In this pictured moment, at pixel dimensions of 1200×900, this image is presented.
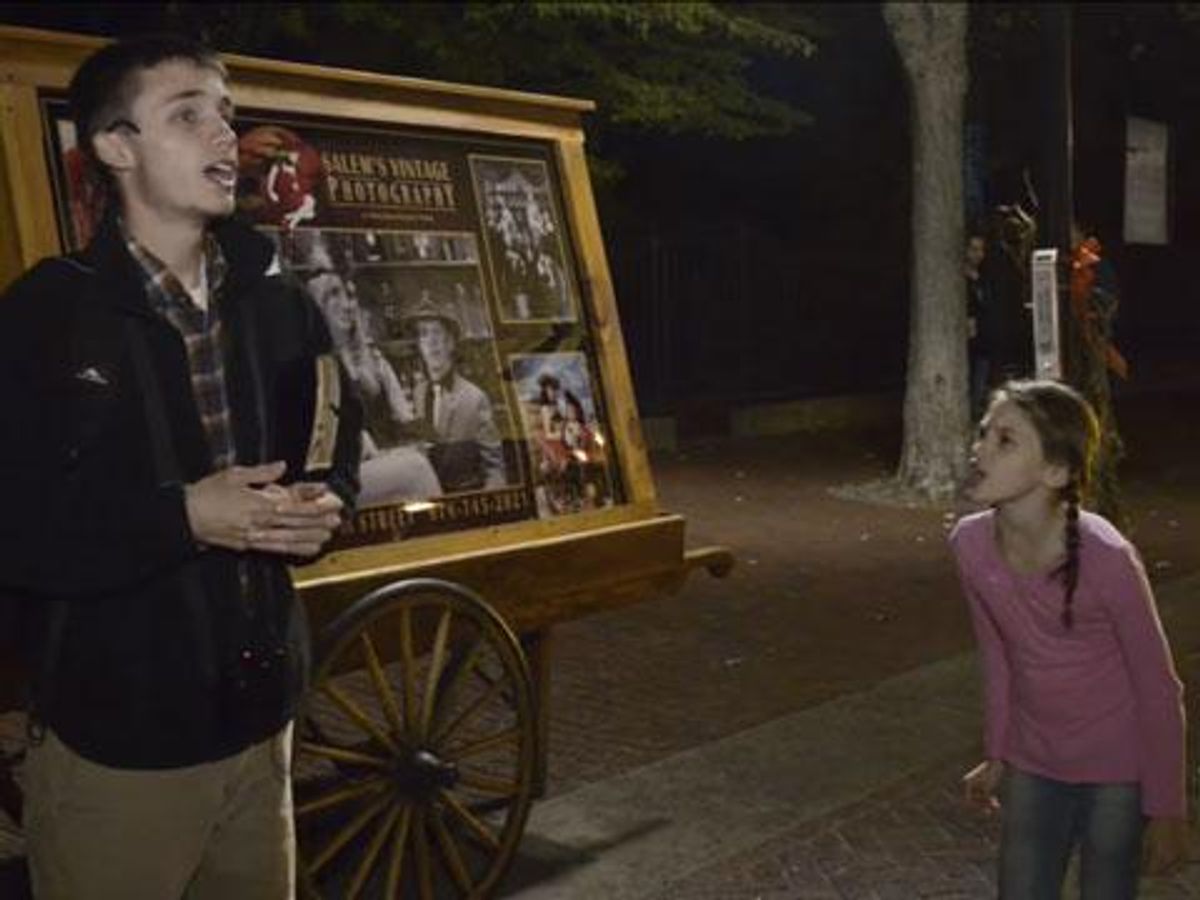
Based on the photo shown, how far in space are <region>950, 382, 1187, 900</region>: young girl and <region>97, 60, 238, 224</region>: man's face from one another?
62.9 inches

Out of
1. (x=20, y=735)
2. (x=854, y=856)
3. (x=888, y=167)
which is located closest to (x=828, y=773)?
(x=854, y=856)

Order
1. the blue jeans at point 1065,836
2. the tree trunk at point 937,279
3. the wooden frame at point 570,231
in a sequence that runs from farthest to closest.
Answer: the tree trunk at point 937,279
the wooden frame at point 570,231
the blue jeans at point 1065,836

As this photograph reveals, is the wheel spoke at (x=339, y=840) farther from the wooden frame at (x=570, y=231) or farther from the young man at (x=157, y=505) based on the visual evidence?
the young man at (x=157, y=505)

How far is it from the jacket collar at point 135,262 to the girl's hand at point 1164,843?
201cm

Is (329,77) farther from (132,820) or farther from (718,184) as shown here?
(718,184)

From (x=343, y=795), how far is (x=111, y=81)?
198 cm

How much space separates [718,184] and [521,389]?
63.2ft

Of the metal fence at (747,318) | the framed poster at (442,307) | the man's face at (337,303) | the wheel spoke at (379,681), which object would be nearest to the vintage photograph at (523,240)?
the framed poster at (442,307)

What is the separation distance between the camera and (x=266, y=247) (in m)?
2.61

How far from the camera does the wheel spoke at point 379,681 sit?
3.73 metres

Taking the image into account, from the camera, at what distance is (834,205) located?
22953mm

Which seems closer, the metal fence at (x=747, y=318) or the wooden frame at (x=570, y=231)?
the wooden frame at (x=570, y=231)

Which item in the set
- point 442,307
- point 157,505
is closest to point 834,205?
point 442,307

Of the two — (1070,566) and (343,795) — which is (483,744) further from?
(1070,566)
